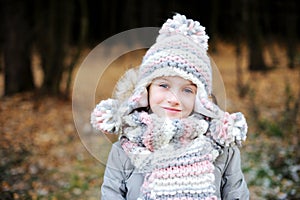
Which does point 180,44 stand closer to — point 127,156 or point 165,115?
point 165,115

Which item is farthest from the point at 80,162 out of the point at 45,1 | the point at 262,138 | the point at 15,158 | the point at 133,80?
the point at 45,1

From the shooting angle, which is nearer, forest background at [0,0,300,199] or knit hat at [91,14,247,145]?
knit hat at [91,14,247,145]

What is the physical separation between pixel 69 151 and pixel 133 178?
4619mm

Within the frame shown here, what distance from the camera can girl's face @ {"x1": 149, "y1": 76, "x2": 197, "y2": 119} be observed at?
100 inches

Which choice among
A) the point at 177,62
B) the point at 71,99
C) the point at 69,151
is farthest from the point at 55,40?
the point at 177,62

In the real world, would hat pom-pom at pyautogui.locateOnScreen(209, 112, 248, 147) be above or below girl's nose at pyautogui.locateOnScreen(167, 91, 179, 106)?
below

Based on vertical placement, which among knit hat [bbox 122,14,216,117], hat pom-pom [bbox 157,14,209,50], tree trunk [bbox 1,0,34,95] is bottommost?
tree trunk [bbox 1,0,34,95]

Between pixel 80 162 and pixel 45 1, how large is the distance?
19.4 ft

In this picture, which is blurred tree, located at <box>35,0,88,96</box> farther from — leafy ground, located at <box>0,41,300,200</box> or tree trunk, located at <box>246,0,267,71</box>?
tree trunk, located at <box>246,0,267,71</box>

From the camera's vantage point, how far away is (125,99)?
2.73 metres

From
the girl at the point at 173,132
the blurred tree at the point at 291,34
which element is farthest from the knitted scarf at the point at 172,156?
the blurred tree at the point at 291,34

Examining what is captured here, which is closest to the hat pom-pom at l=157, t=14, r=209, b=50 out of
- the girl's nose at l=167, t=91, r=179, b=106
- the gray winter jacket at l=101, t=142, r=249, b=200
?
the girl's nose at l=167, t=91, r=179, b=106

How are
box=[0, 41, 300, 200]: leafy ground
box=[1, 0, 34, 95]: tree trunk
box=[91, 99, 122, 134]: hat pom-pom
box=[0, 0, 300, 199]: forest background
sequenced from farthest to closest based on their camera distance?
box=[1, 0, 34, 95]: tree trunk
box=[0, 0, 300, 199]: forest background
box=[0, 41, 300, 200]: leafy ground
box=[91, 99, 122, 134]: hat pom-pom

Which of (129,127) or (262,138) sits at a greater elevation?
(129,127)
